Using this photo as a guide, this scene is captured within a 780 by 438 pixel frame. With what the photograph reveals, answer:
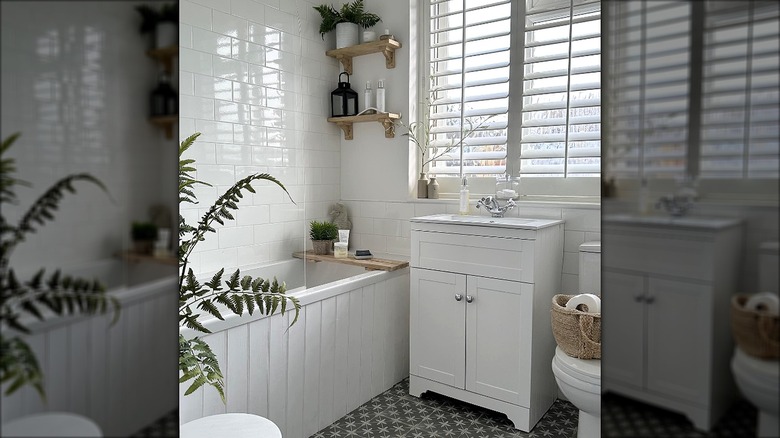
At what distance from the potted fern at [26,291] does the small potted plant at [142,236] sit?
2 centimetres

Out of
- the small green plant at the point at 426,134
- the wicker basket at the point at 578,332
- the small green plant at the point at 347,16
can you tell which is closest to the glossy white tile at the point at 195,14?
the small green plant at the point at 347,16

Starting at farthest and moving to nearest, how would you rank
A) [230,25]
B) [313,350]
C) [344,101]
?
[344,101] → [230,25] → [313,350]

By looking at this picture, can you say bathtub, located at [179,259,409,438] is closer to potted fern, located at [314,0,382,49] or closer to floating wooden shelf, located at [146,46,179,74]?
potted fern, located at [314,0,382,49]

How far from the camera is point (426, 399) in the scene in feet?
8.41

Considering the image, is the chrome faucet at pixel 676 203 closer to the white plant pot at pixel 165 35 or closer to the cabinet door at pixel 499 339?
the white plant pot at pixel 165 35

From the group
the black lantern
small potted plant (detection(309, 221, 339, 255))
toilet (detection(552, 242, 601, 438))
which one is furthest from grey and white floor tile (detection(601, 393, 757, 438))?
the black lantern

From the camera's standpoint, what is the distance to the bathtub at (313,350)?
1801 millimetres

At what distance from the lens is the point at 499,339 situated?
7.48 feet

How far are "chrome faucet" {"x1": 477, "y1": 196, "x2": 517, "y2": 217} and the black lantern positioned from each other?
1.12 m

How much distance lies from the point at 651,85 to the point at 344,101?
307 centimetres

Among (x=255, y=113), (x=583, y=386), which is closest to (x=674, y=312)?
(x=583, y=386)

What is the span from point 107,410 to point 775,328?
0.71ft

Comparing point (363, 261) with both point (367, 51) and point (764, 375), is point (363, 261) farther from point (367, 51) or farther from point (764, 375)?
point (764, 375)

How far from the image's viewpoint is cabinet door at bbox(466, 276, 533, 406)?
7.25ft
